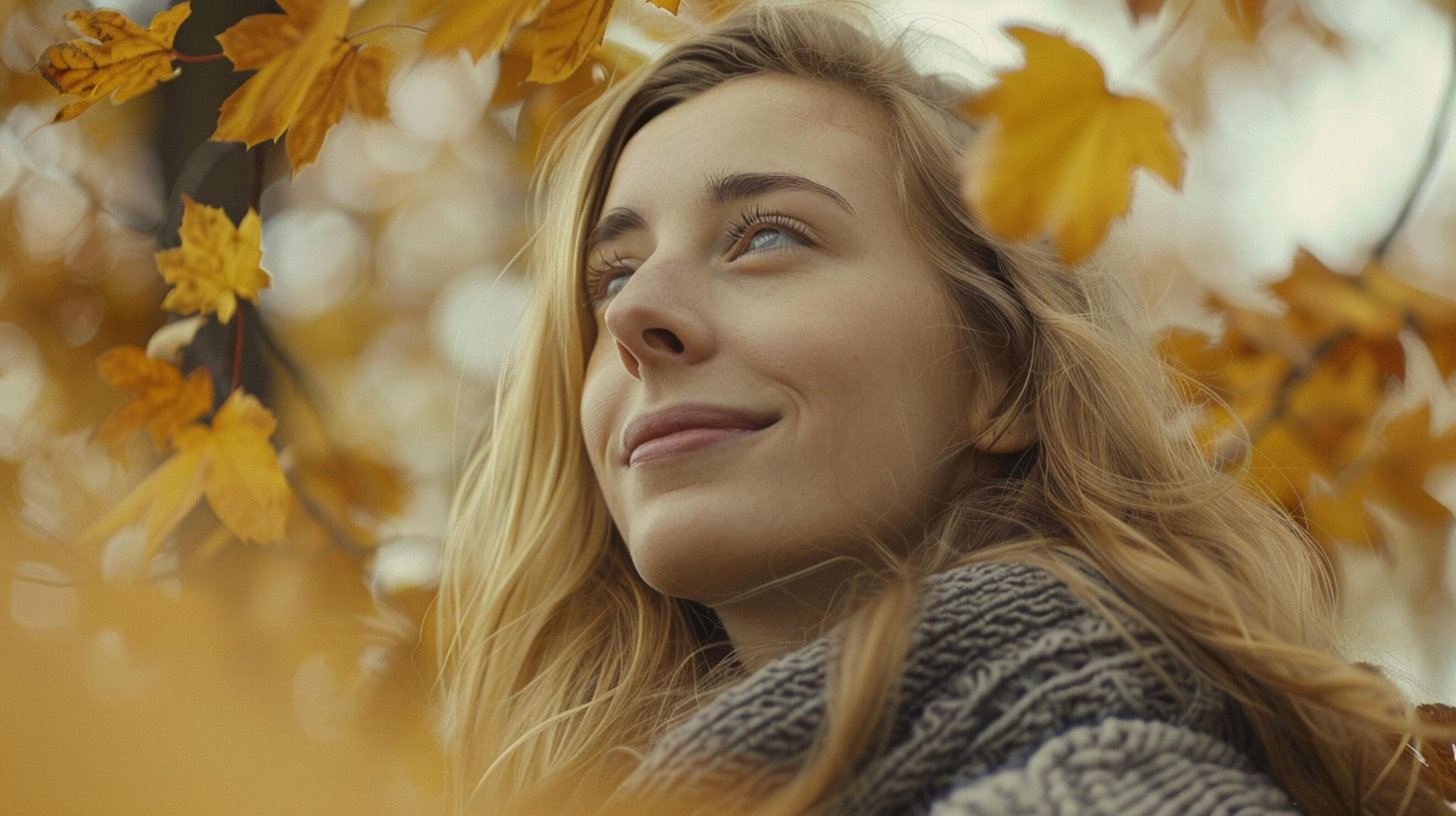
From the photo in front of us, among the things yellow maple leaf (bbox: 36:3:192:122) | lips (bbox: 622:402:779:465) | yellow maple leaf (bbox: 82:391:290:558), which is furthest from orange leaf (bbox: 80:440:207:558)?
lips (bbox: 622:402:779:465)

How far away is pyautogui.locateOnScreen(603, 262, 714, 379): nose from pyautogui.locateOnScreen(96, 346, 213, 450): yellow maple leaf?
0.88 metres

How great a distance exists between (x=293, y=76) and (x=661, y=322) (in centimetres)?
54

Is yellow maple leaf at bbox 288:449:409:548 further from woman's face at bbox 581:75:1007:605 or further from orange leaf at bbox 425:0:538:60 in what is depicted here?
orange leaf at bbox 425:0:538:60

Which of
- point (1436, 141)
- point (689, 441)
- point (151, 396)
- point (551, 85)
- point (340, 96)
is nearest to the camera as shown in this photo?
point (689, 441)

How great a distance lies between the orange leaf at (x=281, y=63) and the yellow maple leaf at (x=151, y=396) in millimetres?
640

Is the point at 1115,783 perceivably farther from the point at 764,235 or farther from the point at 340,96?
the point at 340,96

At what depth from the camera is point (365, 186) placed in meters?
3.84

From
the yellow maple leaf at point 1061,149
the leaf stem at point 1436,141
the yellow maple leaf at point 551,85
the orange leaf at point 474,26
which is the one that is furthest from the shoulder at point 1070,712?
the yellow maple leaf at point 551,85

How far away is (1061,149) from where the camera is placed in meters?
1.01

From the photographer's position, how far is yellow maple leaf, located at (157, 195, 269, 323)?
1.83 metres

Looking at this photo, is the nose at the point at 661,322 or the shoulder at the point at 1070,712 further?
the nose at the point at 661,322

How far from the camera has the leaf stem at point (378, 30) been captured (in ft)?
4.38

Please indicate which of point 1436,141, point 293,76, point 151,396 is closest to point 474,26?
point 293,76

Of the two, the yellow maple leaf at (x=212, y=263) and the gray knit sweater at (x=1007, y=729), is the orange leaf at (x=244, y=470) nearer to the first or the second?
the yellow maple leaf at (x=212, y=263)
